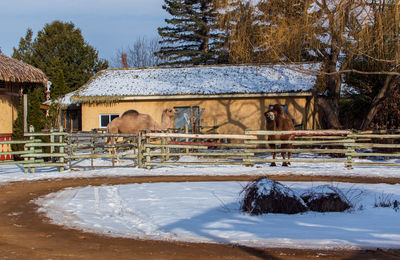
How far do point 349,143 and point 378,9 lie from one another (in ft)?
14.7

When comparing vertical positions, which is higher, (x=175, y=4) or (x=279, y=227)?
(x=175, y=4)

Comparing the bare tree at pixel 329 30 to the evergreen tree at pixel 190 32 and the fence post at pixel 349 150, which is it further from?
the evergreen tree at pixel 190 32

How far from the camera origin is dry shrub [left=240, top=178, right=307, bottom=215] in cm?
809

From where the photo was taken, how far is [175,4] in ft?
141

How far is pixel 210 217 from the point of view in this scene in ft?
25.7

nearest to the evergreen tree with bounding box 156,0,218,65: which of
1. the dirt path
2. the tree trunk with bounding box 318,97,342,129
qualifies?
the tree trunk with bounding box 318,97,342,129

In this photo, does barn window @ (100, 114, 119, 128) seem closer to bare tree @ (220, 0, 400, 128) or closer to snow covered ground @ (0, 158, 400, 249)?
bare tree @ (220, 0, 400, 128)

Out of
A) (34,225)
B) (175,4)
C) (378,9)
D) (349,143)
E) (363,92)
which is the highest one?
(175,4)

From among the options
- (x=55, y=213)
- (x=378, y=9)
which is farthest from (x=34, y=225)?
(x=378, y=9)

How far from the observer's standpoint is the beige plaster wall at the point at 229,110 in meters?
23.8

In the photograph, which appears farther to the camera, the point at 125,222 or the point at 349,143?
the point at 349,143

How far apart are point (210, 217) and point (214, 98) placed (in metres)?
16.6

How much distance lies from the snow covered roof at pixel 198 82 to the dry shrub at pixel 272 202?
603 inches

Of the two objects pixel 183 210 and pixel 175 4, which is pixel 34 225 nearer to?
pixel 183 210
